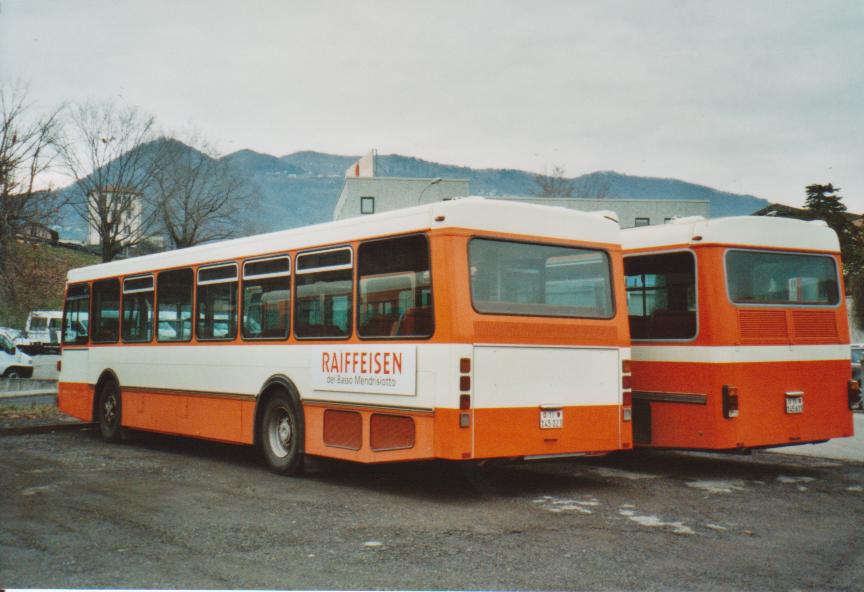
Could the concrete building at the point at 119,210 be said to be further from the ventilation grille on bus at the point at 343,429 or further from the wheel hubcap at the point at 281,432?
the ventilation grille on bus at the point at 343,429

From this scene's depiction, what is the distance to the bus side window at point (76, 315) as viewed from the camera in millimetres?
15758

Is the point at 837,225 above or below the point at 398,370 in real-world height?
above

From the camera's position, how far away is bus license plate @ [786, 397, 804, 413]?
10586 millimetres

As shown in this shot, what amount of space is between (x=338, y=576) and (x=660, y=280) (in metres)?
6.27

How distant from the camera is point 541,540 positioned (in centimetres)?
704

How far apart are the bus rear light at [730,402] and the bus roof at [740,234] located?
159 centimetres

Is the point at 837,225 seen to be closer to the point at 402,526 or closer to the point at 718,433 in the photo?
the point at 718,433

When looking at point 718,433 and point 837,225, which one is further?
point 837,225

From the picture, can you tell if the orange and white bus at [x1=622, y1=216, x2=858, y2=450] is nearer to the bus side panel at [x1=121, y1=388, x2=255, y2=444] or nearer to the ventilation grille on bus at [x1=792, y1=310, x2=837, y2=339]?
the ventilation grille on bus at [x1=792, y1=310, x2=837, y2=339]

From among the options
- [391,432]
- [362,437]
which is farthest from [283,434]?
[391,432]

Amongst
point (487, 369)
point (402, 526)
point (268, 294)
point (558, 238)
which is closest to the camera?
point (402, 526)

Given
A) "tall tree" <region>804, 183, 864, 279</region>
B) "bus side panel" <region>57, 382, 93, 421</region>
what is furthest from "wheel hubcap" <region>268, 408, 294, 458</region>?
"tall tree" <region>804, 183, 864, 279</region>

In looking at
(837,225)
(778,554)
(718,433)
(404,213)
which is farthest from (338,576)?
(837,225)

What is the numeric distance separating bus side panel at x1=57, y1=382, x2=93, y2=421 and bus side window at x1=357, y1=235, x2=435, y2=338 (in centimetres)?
766
